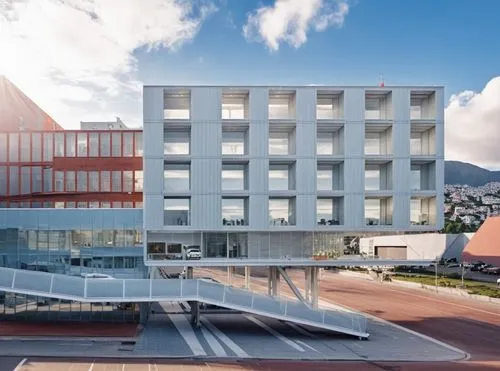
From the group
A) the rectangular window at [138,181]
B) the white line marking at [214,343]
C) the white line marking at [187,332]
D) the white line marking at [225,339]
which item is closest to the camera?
the white line marking at [214,343]

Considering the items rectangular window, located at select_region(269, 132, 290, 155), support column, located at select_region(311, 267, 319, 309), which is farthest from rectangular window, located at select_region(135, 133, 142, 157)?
support column, located at select_region(311, 267, 319, 309)

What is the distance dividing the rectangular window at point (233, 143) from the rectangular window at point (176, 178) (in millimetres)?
2926

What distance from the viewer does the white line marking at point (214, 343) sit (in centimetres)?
3125

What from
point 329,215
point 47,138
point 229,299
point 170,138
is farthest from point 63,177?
point 329,215

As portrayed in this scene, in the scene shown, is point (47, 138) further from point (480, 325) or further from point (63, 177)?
point (480, 325)

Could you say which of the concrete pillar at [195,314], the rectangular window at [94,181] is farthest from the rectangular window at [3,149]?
the concrete pillar at [195,314]

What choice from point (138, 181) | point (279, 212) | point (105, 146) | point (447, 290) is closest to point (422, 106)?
point (279, 212)

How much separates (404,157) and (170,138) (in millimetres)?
15773

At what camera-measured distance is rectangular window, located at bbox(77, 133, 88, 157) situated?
48719 millimetres

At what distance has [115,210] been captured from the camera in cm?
3762

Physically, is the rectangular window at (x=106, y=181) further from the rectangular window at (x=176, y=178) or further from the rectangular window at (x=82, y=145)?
the rectangular window at (x=176, y=178)

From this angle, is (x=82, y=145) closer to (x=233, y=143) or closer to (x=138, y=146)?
(x=138, y=146)

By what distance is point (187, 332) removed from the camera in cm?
3731

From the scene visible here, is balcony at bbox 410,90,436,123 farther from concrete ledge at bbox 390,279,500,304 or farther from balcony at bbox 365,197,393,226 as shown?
concrete ledge at bbox 390,279,500,304
